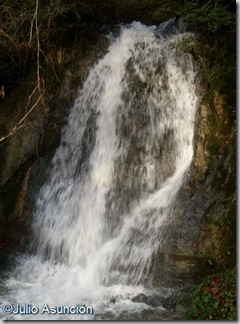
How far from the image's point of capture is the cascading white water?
20.2 feet

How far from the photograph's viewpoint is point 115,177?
24.5ft

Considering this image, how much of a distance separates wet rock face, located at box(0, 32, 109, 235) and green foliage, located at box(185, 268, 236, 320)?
3.82 metres

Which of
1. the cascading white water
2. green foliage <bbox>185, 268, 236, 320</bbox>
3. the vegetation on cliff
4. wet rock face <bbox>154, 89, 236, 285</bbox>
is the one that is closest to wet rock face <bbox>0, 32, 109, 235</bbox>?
the vegetation on cliff

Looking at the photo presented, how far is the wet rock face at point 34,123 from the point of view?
26.3 feet

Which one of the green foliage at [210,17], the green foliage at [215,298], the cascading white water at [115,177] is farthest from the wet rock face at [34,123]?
the green foliage at [215,298]

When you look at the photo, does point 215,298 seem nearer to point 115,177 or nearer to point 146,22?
point 115,177

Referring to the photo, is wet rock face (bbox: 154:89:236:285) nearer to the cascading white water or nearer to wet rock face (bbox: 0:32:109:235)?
the cascading white water

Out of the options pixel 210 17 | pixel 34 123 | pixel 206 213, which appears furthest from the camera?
pixel 34 123

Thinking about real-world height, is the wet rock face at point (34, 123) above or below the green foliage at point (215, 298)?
above

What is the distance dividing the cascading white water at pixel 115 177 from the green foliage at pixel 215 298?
0.93m

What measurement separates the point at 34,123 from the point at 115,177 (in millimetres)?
2083

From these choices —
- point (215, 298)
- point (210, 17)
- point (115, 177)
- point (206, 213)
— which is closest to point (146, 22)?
point (210, 17)

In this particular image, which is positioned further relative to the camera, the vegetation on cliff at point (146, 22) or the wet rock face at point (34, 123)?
the wet rock face at point (34, 123)

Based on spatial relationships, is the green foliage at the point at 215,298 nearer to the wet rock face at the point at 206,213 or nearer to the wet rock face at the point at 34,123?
the wet rock face at the point at 206,213
